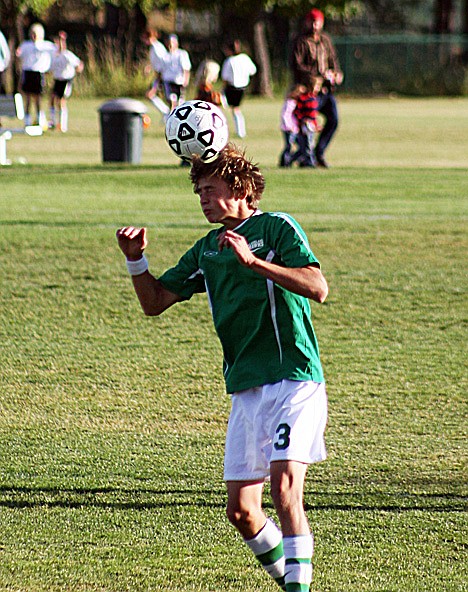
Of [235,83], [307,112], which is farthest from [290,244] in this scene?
[235,83]

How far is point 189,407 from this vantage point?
712cm

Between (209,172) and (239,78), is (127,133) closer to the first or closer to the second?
(239,78)

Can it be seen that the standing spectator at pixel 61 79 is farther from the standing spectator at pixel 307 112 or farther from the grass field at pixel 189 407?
the grass field at pixel 189 407

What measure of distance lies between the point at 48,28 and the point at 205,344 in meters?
53.2

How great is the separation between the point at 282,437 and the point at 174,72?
2794 centimetres

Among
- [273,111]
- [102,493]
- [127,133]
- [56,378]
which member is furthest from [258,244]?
[273,111]

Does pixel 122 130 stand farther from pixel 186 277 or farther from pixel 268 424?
pixel 268 424

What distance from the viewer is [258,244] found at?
4.25m

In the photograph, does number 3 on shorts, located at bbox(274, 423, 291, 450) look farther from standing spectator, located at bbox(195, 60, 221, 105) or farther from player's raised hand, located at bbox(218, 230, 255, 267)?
standing spectator, located at bbox(195, 60, 221, 105)

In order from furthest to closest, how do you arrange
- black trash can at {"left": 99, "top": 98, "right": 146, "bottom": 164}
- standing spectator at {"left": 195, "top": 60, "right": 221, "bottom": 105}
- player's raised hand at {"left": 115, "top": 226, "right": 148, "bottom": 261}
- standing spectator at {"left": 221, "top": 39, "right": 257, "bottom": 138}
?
standing spectator at {"left": 221, "top": 39, "right": 257, "bottom": 138}
black trash can at {"left": 99, "top": 98, "right": 146, "bottom": 164}
standing spectator at {"left": 195, "top": 60, "right": 221, "bottom": 105}
player's raised hand at {"left": 115, "top": 226, "right": 148, "bottom": 261}

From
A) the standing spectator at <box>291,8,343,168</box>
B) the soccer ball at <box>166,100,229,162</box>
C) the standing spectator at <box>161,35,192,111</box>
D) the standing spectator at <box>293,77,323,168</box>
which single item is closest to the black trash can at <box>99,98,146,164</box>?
the standing spectator at <box>293,77,323,168</box>

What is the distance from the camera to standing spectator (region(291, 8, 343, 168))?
61.5ft

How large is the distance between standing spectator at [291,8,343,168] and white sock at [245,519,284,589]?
1486cm

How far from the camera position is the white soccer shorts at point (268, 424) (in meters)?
4.09
